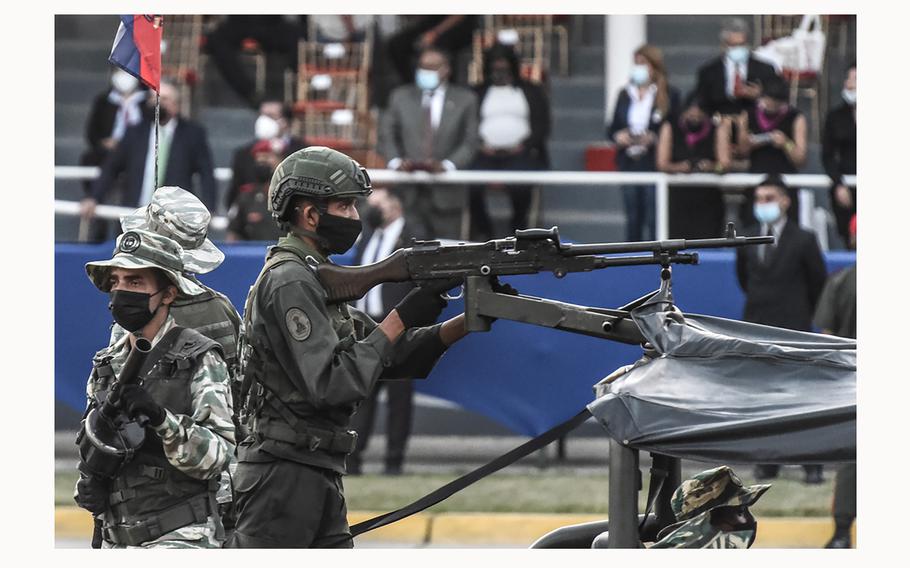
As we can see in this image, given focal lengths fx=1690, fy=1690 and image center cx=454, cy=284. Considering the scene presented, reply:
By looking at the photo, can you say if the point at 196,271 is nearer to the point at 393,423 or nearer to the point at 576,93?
the point at 393,423

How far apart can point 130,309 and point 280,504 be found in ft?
3.01

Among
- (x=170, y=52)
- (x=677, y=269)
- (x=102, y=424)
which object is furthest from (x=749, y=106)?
(x=102, y=424)

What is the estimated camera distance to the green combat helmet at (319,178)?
6.23m

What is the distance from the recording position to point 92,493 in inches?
231

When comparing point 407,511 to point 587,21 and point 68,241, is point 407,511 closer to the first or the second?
point 68,241

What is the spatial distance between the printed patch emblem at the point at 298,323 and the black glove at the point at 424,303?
0.34m

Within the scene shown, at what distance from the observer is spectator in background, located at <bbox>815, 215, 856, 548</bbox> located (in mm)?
10734

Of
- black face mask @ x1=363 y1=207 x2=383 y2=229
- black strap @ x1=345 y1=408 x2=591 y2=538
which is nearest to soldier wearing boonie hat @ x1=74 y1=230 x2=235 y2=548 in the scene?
black strap @ x1=345 y1=408 x2=591 y2=538

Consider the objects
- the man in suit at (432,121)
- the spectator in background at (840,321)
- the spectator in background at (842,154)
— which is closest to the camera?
the spectator in background at (840,321)

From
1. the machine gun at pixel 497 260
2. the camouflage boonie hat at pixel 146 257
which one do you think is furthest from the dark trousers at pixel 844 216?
the camouflage boonie hat at pixel 146 257

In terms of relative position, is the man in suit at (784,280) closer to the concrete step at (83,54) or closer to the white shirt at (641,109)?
the white shirt at (641,109)

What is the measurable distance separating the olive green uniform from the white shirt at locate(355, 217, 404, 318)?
20.1 ft

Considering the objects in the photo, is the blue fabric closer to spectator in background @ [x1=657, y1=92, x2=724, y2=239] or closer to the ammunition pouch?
spectator in background @ [x1=657, y1=92, x2=724, y2=239]

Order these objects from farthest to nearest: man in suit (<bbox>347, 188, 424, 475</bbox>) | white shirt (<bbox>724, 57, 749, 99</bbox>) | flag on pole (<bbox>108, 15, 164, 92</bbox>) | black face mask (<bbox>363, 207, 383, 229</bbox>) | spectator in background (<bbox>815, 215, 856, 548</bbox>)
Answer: white shirt (<bbox>724, 57, 749, 99</bbox>)
black face mask (<bbox>363, 207, 383, 229</bbox>)
man in suit (<bbox>347, 188, 424, 475</bbox>)
spectator in background (<bbox>815, 215, 856, 548</bbox>)
flag on pole (<bbox>108, 15, 164, 92</bbox>)
